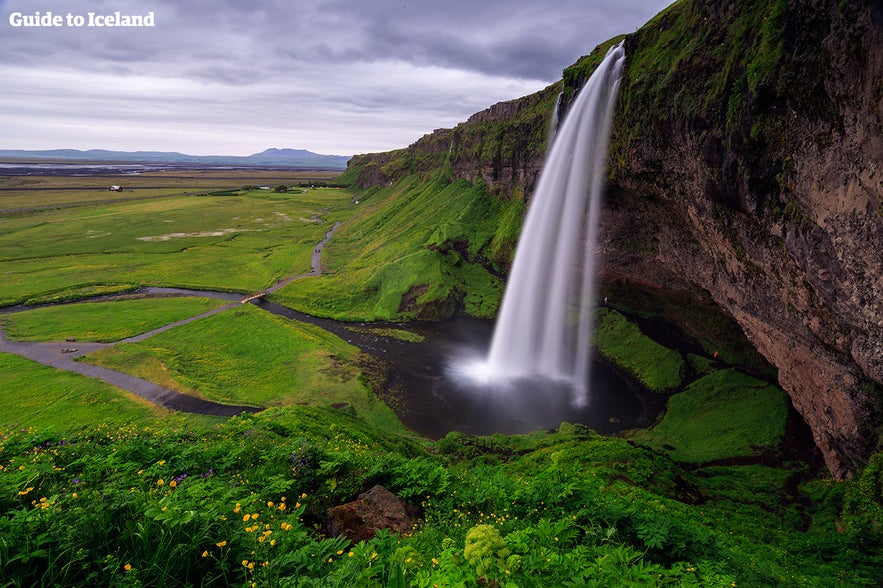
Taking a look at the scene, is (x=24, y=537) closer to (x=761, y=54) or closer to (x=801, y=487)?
(x=761, y=54)

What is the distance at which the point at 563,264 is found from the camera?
43031 millimetres

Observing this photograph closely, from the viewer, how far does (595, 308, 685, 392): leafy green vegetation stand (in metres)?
34.9

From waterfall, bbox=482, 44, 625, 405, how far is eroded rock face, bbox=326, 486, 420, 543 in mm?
26728

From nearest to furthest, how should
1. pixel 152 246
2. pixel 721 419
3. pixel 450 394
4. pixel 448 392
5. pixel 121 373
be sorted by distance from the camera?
1. pixel 721 419
2. pixel 450 394
3. pixel 448 392
4. pixel 121 373
5. pixel 152 246

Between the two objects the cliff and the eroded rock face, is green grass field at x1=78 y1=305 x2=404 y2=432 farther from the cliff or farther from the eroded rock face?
the cliff

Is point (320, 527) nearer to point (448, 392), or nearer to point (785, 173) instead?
point (785, 173)

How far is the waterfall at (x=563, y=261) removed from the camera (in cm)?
3594

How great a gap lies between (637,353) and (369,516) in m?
35.5

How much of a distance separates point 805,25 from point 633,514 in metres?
19.8

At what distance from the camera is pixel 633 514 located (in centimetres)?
895

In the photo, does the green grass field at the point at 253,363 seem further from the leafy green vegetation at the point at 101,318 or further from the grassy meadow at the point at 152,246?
the grassy meadow at the point at 152,246

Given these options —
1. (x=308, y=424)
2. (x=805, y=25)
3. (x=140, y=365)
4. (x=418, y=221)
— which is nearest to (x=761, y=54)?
(x=805, y=25)

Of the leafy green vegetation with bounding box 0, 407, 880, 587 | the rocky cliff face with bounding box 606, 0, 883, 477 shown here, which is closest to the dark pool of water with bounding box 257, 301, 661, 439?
the rocky cliff face with bounding box 606, 0, 883, 477

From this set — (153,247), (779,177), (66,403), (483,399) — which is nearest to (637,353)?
(483,399)
